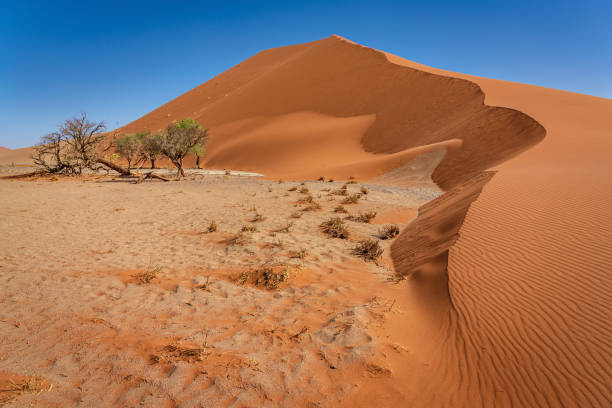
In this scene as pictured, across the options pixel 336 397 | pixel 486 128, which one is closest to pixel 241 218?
pixel 336 397

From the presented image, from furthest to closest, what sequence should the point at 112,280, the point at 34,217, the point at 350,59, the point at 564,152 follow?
the point at 350,59 < the point at 564,152 < the point at 34,217 < the point at 112,280

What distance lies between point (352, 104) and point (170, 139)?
24156mm

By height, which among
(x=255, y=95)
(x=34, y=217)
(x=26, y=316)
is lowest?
(x=26, y=316)

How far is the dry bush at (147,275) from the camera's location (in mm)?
4516

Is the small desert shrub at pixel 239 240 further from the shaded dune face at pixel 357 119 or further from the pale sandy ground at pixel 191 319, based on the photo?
the shaded dune face at pixel 357 119

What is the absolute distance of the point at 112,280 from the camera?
4.57 metres

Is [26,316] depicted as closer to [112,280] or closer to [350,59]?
[112,280]

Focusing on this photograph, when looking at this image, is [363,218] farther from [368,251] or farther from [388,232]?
[368,251]

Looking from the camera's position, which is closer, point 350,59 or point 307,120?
point 307,120

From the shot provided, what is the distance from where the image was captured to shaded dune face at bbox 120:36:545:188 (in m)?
17.8

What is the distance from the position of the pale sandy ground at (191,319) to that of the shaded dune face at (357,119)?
1316cm

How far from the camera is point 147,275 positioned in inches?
182

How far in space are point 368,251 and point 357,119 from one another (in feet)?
98.7

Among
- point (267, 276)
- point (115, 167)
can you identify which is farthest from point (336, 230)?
point (115, 167)
